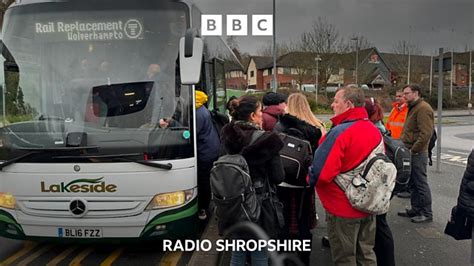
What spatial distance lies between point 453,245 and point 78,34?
16.0 feet

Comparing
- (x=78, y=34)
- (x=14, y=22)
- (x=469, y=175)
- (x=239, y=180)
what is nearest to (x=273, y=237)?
(x=239, y=180)

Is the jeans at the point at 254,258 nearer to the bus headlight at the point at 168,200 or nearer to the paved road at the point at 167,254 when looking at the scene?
the bus headlight at the point at 168,200

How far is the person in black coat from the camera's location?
3203 millimetres

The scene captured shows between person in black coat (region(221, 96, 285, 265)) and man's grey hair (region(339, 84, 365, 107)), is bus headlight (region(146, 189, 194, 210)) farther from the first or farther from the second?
man's grey hair (region(339, 84, 365, 107))

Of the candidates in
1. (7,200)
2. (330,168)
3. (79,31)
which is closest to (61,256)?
(7,200)

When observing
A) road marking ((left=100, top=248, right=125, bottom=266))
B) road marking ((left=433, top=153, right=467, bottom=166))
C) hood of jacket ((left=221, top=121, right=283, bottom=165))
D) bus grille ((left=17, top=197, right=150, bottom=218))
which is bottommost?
road marking ((left=433, top=153, right=467, bottom=166))

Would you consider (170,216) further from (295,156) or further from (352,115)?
(352,115)

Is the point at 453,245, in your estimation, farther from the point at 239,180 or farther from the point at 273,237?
the point at 239,180

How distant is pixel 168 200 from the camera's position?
414 centimetres

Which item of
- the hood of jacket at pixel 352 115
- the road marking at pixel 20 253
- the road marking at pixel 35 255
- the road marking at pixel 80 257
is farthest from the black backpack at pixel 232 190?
the road marking at pixel 20 253

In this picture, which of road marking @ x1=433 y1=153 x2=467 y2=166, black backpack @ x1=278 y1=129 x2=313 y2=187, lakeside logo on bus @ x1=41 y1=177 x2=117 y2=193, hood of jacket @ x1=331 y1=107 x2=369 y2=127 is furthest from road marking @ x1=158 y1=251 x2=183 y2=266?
road marking @ x1=433 y1=153 x2=467 y2=166

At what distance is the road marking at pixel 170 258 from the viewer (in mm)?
4484

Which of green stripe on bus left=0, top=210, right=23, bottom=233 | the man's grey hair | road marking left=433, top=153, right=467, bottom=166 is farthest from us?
road marking left=433, top=153, right=467, bottom=166

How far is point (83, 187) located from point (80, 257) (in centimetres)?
115
